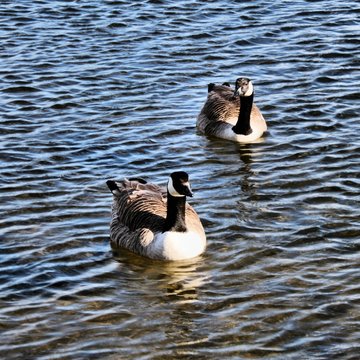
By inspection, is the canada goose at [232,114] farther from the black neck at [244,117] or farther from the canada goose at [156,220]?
the canada goose at [156,220]

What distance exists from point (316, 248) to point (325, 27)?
33.5 ft

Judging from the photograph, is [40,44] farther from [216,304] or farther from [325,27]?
[216,304]

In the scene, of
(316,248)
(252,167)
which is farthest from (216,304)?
(252,167)

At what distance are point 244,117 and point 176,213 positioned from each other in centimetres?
449

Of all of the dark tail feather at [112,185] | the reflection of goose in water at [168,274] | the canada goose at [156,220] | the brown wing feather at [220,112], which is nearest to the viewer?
the reflection of goose in water at [168,274]

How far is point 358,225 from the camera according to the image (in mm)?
13406

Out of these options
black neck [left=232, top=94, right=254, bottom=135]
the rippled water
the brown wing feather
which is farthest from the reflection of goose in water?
the brown wing feather

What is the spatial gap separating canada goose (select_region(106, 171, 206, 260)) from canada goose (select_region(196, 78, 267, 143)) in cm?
340

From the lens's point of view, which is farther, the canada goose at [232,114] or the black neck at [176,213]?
the canada goose at [232,114]

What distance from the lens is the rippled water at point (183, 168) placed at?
1107 cm

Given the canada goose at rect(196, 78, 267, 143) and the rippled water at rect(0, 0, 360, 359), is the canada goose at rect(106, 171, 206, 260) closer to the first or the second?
the rippled water at rect(0, 0, 360, 359)

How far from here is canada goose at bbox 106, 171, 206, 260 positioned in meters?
12.8

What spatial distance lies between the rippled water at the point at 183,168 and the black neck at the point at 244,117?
0.27 metres

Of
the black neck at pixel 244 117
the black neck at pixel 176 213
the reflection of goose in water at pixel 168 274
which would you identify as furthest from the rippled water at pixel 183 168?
the black neck at pixel 176 213
